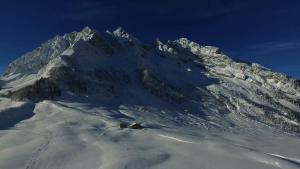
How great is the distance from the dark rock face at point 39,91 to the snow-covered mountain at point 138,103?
7.3 inches

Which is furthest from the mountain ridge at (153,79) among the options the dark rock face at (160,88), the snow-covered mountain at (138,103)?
the snow-covered mountain at (138,103)

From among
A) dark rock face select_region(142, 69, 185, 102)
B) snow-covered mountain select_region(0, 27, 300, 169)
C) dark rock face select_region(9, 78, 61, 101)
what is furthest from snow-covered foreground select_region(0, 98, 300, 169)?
dark rock face select_region(142, 69, 185, 102)

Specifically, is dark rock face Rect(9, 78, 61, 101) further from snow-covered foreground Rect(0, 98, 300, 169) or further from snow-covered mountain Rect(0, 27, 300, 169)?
snow-covered foreground Rect(0, 98, 300, 169)

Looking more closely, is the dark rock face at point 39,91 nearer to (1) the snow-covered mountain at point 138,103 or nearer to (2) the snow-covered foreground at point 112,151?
(1) the snow-covered mountain at point 138,103

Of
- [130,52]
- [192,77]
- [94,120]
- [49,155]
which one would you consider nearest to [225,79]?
[192,77]

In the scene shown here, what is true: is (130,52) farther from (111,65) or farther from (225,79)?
(225,79)

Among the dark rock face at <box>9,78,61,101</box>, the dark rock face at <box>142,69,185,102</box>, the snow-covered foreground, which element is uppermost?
the dark rock face at <box>142,69,185,102</box>

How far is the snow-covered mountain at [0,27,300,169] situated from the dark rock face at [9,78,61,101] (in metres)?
0.19

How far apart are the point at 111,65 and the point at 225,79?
38.8 meters

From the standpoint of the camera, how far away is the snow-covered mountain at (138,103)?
30141mm

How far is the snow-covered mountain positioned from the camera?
30.1 m

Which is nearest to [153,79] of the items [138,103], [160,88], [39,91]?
[160,88]

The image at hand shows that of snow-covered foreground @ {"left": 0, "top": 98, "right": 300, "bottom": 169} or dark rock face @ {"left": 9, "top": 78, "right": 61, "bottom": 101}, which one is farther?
dark rock face @ {"left": 9, "top": 78, "right": 61, "bottom": 101}

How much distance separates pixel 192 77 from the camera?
113m
